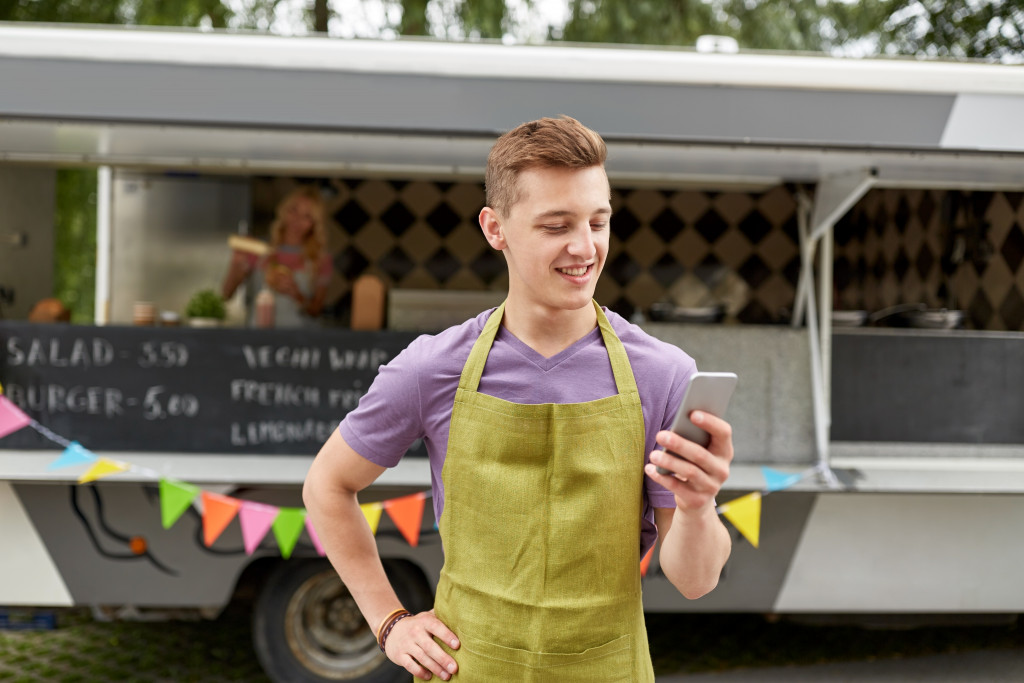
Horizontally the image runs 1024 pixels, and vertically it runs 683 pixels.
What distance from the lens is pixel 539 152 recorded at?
1.32m

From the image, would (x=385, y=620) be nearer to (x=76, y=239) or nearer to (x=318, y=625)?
(x=318, y=625)

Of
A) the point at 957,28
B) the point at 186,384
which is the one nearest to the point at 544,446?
the point at 186,384

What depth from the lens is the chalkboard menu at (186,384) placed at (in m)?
3.63

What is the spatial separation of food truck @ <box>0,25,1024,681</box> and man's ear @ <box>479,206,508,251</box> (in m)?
1.69

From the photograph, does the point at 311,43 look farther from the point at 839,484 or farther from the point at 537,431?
the point at 839,484

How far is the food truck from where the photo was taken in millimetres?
3084

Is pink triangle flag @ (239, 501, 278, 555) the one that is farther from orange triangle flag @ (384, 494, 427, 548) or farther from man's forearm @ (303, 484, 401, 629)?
man's forearm @ (303, 484, 401, 629)

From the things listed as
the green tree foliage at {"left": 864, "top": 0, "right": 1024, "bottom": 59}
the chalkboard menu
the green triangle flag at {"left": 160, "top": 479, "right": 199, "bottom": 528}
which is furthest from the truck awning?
the green tree foliage at {"left": 864, "top": 0, "right": 1024, "bottom": 59}

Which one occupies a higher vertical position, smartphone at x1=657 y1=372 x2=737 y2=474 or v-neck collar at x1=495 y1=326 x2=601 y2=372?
v-neck collar at x1=495 y1=326 x2=601 y2=372

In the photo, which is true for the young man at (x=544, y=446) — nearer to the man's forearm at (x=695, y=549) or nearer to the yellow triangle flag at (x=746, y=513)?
the man's forearm at (x=695, y=549)

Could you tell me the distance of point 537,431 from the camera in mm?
1441

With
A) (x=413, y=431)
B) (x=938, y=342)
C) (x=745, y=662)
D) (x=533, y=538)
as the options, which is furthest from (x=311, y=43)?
(x=745, y=662)

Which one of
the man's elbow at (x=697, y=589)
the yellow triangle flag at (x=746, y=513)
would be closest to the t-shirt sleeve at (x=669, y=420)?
the man's elbow at (x=697, y=589)

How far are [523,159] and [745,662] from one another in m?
3.88
